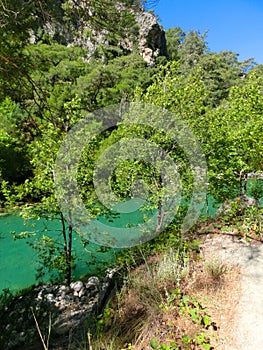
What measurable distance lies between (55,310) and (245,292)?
3588mm

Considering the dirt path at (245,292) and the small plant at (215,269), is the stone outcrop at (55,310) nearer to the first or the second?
the small plant at (215,269)

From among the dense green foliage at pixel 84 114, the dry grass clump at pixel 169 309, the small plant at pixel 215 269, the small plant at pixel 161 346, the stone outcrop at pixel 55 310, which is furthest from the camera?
the stone outcrop at pixel 55 310

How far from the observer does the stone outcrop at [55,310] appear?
3416mm

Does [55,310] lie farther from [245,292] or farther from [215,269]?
[245,292]

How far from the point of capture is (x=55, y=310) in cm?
507

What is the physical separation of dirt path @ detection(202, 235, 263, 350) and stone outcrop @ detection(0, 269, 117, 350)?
1.48 metres

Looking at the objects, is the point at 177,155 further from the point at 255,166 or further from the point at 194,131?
the point at 255,166

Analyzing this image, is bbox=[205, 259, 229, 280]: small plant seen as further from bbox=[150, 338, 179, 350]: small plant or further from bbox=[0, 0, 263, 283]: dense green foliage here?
bbox=[0, 0, 263, 283]: dense green foliage

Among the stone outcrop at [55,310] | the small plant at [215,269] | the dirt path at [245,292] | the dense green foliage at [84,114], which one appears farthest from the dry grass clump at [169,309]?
the dense green foliage at [84,114]

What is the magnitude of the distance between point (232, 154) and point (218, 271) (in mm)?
3954

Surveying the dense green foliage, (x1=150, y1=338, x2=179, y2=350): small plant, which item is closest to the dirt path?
(x1=150, y1=338, x2=179, y2=350): small plant

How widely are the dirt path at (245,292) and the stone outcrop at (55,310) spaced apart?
148 cm

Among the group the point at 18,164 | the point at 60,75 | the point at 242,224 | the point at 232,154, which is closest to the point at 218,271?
the point at 242,224

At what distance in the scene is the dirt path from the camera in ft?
7.40
